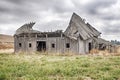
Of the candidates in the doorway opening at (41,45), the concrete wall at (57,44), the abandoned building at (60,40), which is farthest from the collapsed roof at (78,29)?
the doorway opening at (41,45)

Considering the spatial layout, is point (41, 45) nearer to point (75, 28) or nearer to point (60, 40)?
point (60, 40)

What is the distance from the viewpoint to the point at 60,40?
31578 mm

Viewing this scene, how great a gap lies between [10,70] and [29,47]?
23.3 meters

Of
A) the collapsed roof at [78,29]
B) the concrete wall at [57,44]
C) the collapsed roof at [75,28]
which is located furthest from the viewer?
the collapsed roof at [75,28]

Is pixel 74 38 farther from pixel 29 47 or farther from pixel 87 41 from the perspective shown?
pixel 29 47

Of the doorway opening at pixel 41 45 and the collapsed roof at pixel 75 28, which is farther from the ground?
the collapsed roof at pixel 75 28

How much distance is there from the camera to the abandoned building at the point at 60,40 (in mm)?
31406

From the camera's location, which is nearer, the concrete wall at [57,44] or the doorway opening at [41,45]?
the concrete wall at [57,44]

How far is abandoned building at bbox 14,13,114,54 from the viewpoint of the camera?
31.4m

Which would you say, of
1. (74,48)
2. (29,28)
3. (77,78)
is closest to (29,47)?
(29,28)

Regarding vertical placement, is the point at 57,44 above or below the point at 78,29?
below

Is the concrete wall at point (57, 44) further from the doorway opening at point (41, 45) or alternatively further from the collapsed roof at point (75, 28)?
the collapsed roof at point (75, 28)

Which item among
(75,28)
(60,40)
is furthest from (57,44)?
(75,28)

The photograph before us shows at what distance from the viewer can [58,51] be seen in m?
31.9
